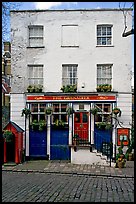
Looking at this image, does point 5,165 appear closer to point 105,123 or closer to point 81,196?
point 105,123

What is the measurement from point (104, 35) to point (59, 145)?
21.4 ft

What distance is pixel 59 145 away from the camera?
15.2 metres

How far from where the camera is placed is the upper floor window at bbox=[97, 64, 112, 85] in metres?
15.3

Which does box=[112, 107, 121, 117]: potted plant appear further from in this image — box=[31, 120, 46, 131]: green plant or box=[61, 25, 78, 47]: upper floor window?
box=[61, 25, 78, 47]: upper floor window

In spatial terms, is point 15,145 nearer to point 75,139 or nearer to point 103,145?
point 75,139

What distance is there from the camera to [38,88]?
15.2 metres

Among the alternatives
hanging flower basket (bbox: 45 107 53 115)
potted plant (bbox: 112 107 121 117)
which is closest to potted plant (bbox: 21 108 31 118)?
hanging flower basket (bbox: 45 107 53 115)

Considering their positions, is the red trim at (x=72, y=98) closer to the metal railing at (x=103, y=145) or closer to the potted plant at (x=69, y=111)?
the potted plant at (x=69, y=111)

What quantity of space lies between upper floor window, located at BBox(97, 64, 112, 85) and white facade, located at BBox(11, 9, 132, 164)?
0.63 ft

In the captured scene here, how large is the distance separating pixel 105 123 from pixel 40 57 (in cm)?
511

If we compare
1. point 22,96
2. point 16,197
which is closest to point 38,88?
point 22,96

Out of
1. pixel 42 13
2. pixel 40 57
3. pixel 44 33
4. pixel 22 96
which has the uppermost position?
pixel 42 13

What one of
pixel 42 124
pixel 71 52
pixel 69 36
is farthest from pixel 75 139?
pixel 69 36

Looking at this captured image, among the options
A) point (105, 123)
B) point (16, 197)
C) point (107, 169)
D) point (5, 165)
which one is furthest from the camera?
point (105, 123)
